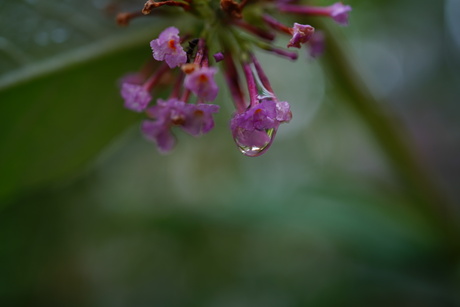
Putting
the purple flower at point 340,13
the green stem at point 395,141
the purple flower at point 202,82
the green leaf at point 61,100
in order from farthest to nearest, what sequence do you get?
the green stem at point 395,141
the green leaf at point 61,100
the purple flower at point 340,13
the purple flower at point 202,82

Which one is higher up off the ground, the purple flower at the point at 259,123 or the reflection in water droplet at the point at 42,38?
the purple flower at the point at 259,123

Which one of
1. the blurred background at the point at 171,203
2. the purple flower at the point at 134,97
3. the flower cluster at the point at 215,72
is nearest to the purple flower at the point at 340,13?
the flower cluster at the point at 215,72

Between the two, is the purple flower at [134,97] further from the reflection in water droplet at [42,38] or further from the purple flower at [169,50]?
the reflection in water droplet at [42,38]

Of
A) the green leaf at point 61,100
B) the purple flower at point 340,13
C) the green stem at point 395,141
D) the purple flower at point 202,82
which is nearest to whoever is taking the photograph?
the purple flower at point 202,82

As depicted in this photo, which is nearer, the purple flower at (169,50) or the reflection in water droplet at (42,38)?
the purple flower at (169,50)

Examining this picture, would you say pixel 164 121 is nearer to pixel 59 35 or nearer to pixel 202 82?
pixel 202 82

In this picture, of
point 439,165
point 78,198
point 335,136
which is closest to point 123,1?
point 78,198

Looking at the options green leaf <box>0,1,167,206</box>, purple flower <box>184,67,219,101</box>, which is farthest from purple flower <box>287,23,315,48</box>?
green leaf <box>0,1,167,206</box>

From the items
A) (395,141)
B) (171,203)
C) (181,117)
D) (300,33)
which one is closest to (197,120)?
(181,117)
